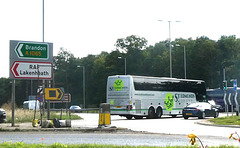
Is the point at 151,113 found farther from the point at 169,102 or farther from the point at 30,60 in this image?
the point at 30,60

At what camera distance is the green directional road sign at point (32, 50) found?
23562 mm

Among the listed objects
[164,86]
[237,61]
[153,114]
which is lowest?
[153,114]

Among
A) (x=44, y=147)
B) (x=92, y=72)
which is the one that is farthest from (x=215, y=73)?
(x=44, y=147)

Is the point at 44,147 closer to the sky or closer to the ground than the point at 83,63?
closer to the ground

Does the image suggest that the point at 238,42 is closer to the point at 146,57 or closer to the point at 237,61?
the point at 237,61

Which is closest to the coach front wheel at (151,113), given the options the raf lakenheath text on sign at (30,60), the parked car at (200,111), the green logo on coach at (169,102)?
the green logo on coach at (169,102)

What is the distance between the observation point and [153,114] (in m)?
38.4

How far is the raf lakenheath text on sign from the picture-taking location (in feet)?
76.8

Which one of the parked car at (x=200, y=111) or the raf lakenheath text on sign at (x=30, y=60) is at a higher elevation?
the raf lakenheath text on sign at (x=30, y=60)

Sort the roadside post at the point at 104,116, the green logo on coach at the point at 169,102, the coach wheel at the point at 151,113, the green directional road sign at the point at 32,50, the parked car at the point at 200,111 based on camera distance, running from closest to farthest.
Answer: the roadside post at the point at 104,116 < the green directional road sign at the point at 32,50 < the parked car at the point at 200,111 < the coach wheel at the point at 151,113 < the green logo on coach at the point at 169,102

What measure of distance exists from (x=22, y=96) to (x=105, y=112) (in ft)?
359

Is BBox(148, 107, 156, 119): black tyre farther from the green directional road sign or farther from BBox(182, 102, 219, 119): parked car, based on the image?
the green directional road sign

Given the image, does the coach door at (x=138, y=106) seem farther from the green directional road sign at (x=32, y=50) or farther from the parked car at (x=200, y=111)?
the green directional road sign at (x=32, y=50)

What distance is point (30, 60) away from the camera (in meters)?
23.8
